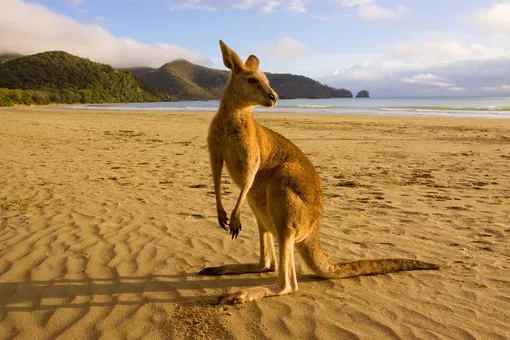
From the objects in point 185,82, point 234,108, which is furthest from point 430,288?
point 185,82

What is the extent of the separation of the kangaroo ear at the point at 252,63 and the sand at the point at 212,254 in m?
1.77

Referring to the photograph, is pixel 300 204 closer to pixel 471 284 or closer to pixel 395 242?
pixel 471 284

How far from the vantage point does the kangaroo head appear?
3199 mm

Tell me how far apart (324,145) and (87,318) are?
1106 cm

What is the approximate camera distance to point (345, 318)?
9.35ft

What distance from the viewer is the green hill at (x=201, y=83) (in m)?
128

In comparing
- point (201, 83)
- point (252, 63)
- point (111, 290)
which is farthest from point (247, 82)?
point (201, 83)

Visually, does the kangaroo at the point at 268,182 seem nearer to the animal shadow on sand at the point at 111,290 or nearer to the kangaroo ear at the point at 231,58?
the kangaroo ear at the point at 231,58

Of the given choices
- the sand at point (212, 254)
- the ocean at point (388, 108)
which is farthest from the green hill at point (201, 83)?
the sand at point (212, 254)

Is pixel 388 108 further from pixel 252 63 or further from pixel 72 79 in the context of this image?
pixel 72 79

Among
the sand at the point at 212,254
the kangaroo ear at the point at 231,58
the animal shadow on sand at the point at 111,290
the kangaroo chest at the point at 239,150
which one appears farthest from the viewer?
the kangaroo ear at the point at 231,58

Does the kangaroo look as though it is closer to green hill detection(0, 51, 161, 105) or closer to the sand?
the sand

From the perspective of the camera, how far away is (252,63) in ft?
11.1

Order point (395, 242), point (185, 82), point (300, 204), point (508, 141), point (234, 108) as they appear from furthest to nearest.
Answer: point (185, 82) < point (508, 141) < point (395, 242) < point (234, 108) < point (300, 204)
